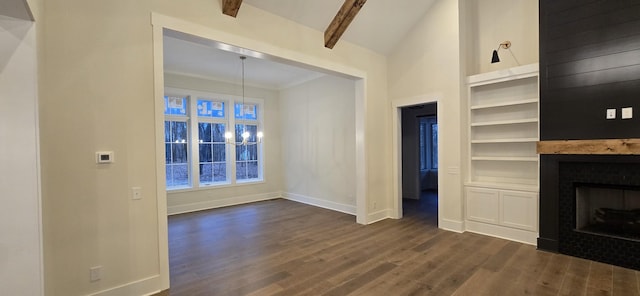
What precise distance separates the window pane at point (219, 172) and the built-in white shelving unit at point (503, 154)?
5.39 metres

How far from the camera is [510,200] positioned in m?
4.03

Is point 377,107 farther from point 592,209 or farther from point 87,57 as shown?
point 87,57

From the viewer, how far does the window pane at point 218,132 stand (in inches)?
269

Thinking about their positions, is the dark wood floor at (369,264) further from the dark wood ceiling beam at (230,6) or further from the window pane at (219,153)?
the dark wood ceiling beam at (230,6)

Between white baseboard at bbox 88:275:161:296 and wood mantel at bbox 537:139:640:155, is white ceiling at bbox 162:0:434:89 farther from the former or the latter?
wood mantel at bbox 537:139:640:155

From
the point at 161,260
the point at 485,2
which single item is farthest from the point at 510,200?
the point at 161,260

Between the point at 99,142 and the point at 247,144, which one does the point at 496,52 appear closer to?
the point at 99,142

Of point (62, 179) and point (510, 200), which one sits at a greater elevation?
point (62, 179)

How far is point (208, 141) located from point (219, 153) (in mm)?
411

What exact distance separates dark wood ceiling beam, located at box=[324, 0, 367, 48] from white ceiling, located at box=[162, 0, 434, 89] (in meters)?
0.08

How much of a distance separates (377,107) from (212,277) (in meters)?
3.83

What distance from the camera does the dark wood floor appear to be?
273 cm

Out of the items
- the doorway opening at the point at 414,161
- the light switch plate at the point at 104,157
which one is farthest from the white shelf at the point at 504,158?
the light switch plate at the point at 104,157

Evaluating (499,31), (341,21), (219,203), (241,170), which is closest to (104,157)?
(341,21)
